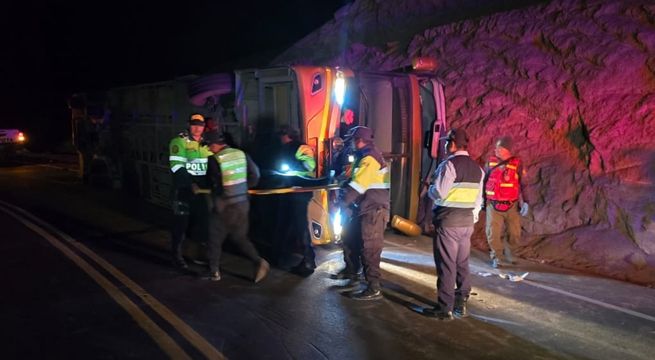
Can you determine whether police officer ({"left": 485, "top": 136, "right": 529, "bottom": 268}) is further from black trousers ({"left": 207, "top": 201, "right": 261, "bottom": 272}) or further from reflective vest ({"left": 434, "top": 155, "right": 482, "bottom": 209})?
black trousers ({"left": 207, "top": 201, "right": 261, "bottom": 272})

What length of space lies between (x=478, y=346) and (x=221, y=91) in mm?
5239

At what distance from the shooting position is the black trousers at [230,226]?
6.05 metres

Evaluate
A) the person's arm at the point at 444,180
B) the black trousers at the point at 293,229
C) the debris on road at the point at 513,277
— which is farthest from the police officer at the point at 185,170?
the debris on road at the point at 513,277

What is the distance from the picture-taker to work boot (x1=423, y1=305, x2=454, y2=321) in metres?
5.00

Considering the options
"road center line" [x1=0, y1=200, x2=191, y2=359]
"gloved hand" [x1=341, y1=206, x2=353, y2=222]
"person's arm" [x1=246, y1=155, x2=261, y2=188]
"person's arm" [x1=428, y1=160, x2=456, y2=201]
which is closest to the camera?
"road center line" [x1=0, y1=200, x2=191, y2=359]

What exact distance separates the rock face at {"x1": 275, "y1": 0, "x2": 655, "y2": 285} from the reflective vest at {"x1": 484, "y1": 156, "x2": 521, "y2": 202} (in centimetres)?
118

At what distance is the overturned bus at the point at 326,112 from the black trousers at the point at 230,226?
41 cm

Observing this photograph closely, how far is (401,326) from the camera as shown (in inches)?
192

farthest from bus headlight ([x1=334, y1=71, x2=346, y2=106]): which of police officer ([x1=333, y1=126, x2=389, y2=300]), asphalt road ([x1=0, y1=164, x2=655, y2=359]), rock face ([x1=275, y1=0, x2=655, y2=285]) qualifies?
rock face ([x1=275, y1=0, x2=655, y2=285])

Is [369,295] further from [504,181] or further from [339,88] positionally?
[339,88]

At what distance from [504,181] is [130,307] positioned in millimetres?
4519

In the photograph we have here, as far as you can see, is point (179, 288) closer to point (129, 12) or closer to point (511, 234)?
point (511, 234)

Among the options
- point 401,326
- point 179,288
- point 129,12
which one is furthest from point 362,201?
point 129,12

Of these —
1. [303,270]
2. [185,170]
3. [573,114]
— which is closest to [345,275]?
[303,270]
